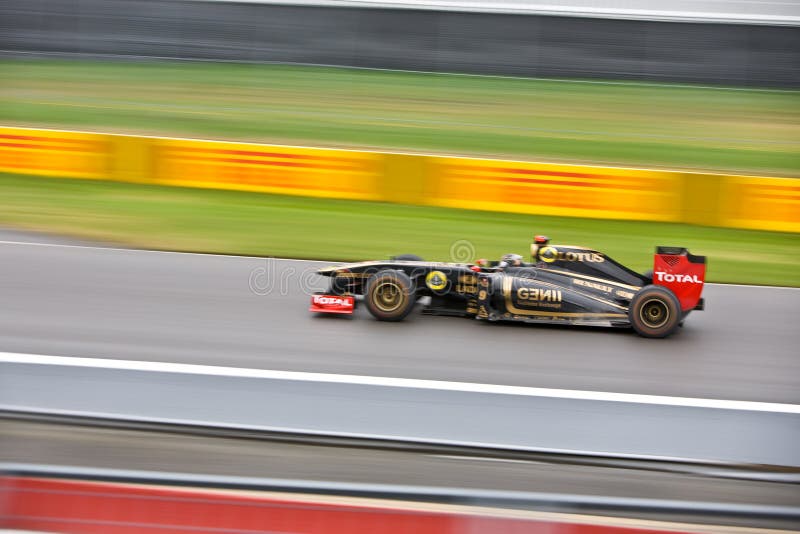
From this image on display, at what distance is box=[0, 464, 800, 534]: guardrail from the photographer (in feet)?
9.12

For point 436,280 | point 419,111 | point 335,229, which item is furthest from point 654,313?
point 419,111

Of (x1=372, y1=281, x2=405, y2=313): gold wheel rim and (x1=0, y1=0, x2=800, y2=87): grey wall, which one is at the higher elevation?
(x1=0, y1=0, x2=800, y2=87): grey wall

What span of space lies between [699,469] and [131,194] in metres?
9.25

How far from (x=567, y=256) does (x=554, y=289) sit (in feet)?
1.01

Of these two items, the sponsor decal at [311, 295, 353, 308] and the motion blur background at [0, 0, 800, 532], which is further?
the sponsor decal at [311, 295, 353, 308]

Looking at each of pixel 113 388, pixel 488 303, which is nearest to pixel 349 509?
pixel 113 388

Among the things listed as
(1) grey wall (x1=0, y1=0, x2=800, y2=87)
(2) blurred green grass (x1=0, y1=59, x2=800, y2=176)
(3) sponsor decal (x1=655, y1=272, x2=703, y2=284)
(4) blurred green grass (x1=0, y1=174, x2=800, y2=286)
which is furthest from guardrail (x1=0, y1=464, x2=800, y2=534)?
(1) grey wall (x1=0, y1=0, x2=800, y2=87)

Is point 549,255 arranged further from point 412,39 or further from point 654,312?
point 412,39

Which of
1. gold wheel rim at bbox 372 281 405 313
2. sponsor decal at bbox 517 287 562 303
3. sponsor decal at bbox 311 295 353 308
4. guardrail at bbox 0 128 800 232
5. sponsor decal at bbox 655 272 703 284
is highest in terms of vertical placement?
guardrail at bbox 0 128 800 232

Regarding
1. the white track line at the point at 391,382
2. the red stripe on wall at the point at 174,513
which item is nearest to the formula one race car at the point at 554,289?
the white track line at the point at 391,382

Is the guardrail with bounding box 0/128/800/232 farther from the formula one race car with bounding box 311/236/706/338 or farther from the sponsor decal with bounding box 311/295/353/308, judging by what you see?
the sponsor decal with bounding box 311/295/353/308

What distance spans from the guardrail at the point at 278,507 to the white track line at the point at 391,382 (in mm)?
2704

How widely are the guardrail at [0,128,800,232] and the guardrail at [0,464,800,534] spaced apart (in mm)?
8467

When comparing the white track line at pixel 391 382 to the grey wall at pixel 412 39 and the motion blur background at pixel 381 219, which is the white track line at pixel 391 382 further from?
the grey wall at pixel 412 39
